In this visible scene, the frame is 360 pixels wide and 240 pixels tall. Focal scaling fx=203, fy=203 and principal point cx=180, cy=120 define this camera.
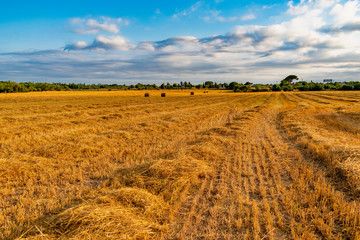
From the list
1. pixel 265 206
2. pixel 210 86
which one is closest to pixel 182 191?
pixel 265 206

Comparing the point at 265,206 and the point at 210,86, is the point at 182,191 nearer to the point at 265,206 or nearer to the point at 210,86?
the point at 265,206

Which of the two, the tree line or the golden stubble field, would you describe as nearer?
the golden stubble field

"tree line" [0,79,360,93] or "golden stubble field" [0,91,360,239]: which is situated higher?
"tree line" [0,79,360,93]

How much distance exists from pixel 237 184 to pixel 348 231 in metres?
2.24

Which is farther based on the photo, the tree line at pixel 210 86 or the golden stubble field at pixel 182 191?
the tree line at pixel 210 86

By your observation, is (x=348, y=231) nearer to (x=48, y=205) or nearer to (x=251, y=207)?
(x=251, y=207)

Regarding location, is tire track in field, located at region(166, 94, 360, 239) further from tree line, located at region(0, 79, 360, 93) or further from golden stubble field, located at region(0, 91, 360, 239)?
tree line, located at region(0, 79, 360, 93)

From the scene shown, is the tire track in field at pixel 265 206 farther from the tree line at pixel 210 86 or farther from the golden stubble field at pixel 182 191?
the tree line at pixel 210 86

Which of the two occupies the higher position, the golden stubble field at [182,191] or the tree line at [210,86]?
the tree line at [210,86]

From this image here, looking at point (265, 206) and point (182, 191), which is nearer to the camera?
point (265, 206)

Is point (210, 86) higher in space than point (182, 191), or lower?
higher

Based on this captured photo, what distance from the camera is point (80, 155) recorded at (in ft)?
24.4

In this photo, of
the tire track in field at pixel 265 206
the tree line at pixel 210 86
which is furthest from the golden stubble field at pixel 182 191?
the tree line at pixel 210 86

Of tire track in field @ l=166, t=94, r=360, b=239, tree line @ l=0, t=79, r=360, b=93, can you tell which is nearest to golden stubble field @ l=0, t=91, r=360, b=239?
tire track in field @ l=166, t=94, r=360, b=239
